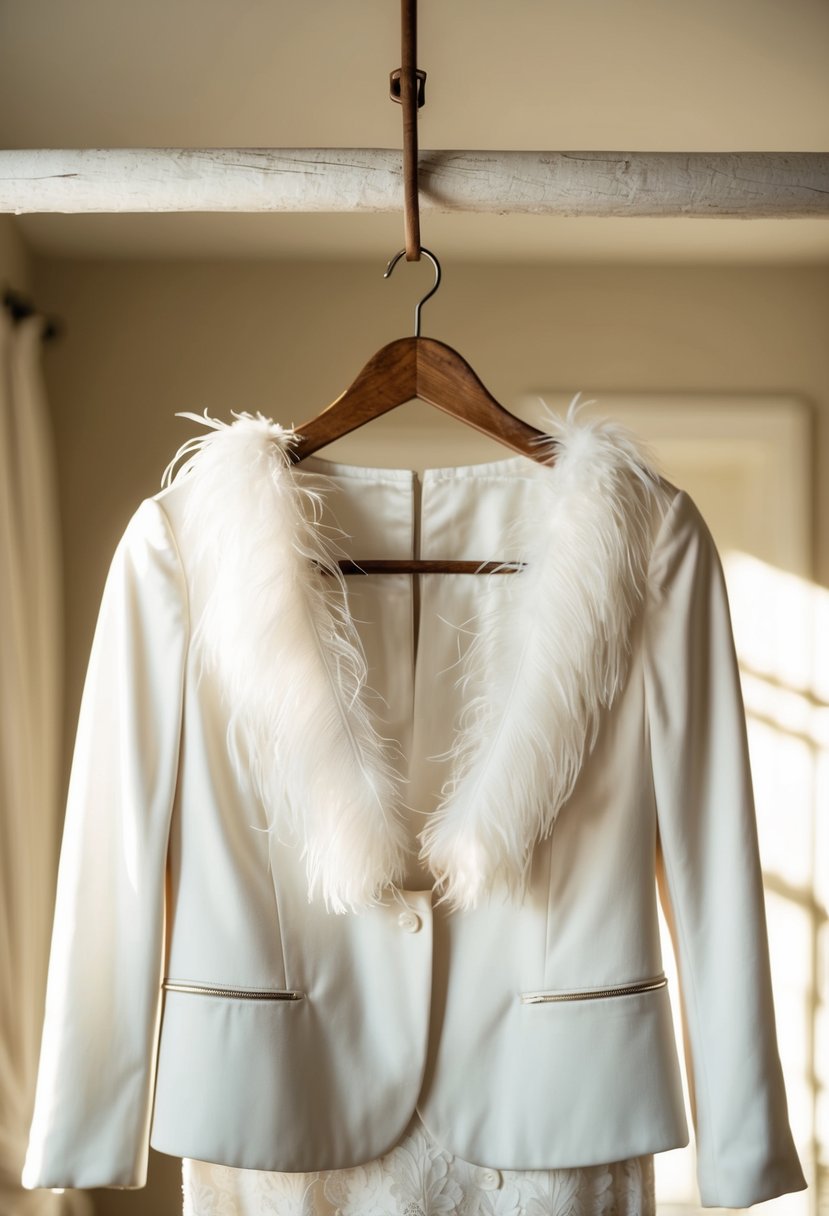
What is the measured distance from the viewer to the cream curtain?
191cm

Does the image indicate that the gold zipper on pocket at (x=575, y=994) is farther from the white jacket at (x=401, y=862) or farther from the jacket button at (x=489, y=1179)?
the jacket button at (x=489, y=1179)

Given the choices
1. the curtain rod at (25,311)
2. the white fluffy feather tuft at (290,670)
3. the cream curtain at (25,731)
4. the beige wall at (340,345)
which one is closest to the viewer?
the white fluffy feather tuft at (290,670)

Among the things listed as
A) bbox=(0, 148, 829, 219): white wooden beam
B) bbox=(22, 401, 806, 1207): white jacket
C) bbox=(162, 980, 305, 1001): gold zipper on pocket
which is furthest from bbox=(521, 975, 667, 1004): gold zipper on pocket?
bbox=(0, 148, 829, 219): white wooden beam

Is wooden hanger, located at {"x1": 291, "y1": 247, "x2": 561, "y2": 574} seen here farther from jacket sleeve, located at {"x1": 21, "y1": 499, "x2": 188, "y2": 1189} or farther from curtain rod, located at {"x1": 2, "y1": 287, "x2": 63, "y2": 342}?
curtain rod, located at {"x1": 2, "y1": 287, "x2": 63, "y2": 342}

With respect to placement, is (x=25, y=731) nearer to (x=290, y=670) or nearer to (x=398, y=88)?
(x=290, y=670)

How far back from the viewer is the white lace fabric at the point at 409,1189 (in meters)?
1.04

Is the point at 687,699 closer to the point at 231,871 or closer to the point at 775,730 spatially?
the point at 231,871

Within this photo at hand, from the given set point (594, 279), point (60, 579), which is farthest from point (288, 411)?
point (594, 279)

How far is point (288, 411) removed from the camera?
7.98ft

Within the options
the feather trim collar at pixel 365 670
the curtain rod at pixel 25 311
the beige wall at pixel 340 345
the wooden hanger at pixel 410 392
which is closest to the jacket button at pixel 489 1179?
the feather trim collar at pixel 365 670

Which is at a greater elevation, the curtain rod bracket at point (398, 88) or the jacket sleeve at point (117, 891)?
the curtain rod bracket at point (398, 88)

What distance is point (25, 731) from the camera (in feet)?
6.57

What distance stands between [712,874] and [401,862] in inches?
12.9

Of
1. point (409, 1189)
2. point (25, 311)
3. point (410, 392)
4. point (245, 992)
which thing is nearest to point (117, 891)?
point (245, 992)
